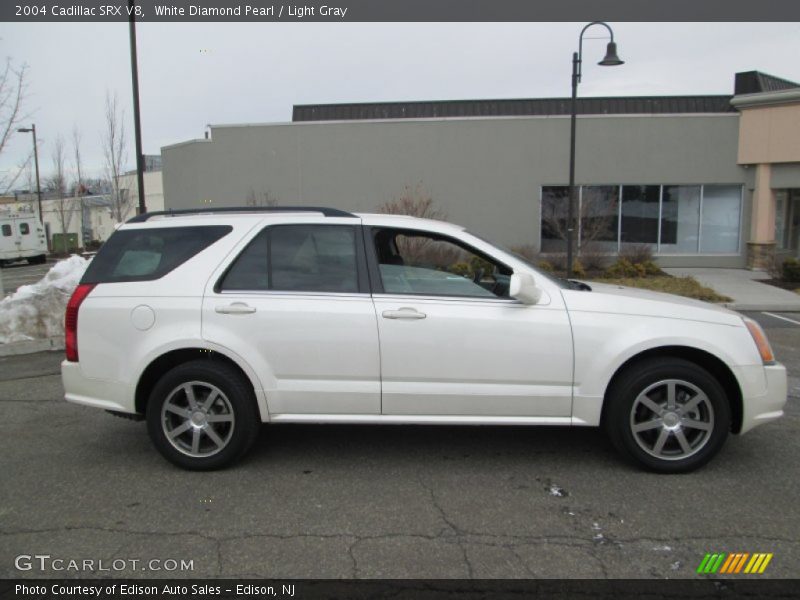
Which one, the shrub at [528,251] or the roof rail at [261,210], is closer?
the roof rail at [261,210]

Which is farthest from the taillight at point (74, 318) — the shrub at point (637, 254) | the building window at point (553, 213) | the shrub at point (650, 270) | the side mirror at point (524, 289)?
the building window at point (553, 213)

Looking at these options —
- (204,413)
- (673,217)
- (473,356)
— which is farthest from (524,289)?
(673,217)

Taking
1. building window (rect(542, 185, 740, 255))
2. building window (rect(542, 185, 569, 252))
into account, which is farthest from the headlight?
building window (rect(542, 185, 740, 255))

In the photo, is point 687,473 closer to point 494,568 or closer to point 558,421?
point 558,421

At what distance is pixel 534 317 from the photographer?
423cm

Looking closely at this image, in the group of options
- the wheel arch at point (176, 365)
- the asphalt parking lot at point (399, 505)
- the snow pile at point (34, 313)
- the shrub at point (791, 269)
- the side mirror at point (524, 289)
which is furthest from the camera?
the shrub at point (791, 269)

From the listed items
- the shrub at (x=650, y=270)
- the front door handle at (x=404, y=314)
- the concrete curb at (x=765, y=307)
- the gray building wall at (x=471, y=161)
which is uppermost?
the gray building wall at (x=471, y=161)

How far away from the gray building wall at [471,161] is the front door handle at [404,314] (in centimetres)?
1648

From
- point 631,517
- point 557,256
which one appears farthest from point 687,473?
point 557,256

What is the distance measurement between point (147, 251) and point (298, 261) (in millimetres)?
1097

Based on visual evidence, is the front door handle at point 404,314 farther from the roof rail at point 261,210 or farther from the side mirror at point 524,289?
the roof rail at point 261,210

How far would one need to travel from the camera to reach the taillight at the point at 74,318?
4.48 meters

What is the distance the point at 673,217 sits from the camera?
66.1 feet

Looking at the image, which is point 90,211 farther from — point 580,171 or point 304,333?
point 304,333
